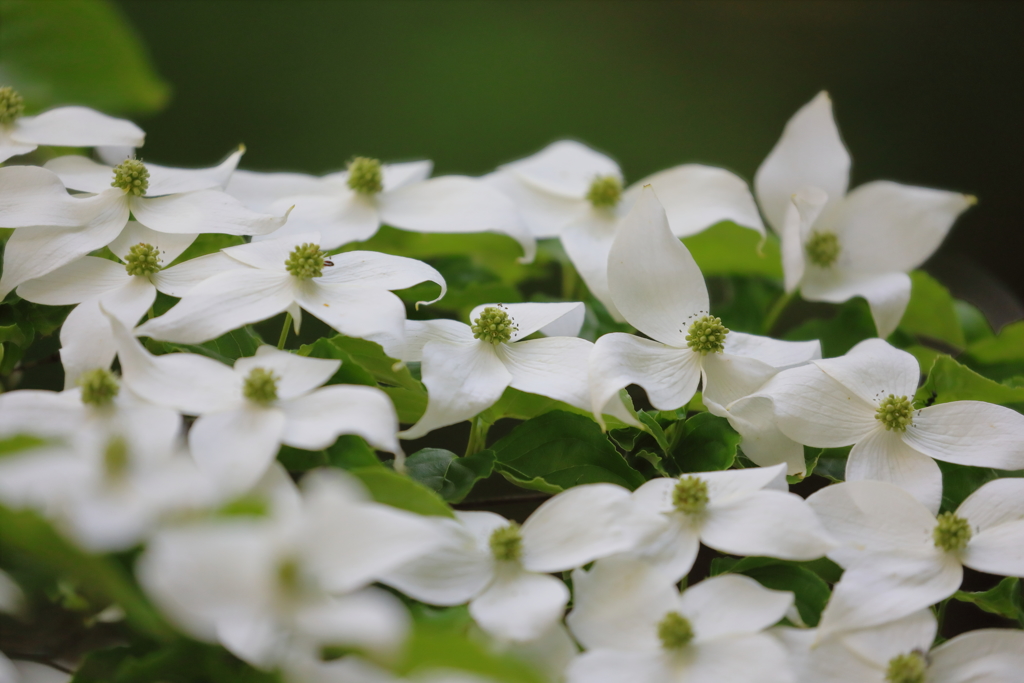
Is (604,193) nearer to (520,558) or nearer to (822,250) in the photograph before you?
(822,250)

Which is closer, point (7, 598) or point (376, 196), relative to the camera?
point (7, 598)

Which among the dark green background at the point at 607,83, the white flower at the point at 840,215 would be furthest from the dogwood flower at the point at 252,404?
the dark green background at the point at 607,83

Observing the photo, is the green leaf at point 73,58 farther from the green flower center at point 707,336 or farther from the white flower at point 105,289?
the green flower center at point 707,336

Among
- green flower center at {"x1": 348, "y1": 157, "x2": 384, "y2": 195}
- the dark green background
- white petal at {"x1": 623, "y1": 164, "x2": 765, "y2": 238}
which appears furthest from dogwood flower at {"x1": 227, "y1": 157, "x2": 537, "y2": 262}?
the dark green background

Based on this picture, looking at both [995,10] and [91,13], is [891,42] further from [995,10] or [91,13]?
[91,13]

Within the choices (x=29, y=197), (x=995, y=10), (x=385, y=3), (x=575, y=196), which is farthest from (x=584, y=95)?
(x=29, y=197)

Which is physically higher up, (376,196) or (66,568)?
(376,196)
